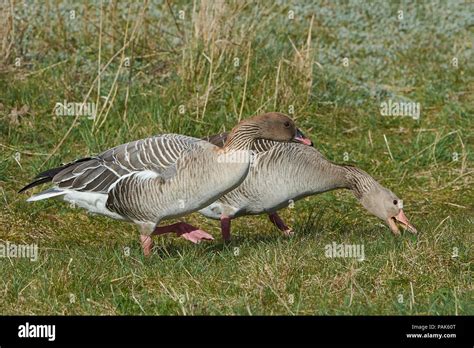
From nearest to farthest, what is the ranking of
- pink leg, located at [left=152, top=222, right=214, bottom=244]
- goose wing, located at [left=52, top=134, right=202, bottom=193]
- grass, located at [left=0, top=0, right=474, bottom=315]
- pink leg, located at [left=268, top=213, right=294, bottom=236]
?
grass, located at [left=0, top=0, right=474, bottom=315], goose wing, located at [left=52, top=134, right=202, bottom=193], pink leg, located at [left=152, top=222, right=214, bottom=244], pink leg, located at [left=268, top=213, right=294, bottom=236]

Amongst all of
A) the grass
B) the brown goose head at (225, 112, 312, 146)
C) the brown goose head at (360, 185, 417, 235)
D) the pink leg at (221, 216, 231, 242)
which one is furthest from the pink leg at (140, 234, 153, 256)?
the brown goose head at (360, 185, 417, 235)

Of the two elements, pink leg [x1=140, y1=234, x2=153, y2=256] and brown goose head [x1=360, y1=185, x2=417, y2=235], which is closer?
pink leg [x1=140, y1=234, x2=153, y2=256]

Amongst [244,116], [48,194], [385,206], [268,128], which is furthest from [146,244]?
[244,116]

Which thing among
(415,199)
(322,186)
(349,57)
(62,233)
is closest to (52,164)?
(62,233)

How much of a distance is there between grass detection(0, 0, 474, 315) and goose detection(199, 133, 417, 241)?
0.25 meters

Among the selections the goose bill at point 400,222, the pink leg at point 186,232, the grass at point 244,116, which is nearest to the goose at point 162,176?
the pink leg at point 186,232

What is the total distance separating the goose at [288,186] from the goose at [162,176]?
380mm

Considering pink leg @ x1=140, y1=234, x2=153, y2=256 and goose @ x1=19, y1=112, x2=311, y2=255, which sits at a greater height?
goose @ x1=19, y1=112, x2=311, y2=255

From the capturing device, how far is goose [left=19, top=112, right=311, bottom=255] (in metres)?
7.82

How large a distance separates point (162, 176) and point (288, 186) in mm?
1238

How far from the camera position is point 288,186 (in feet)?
28.6

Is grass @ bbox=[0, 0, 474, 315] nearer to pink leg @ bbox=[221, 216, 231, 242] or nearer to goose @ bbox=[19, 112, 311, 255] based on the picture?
pink leg @ bbox=[221, 216, 231, 242]

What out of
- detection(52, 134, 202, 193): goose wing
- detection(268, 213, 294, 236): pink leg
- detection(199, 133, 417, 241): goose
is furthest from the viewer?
detection(268, 213, 294, 236): pink leg

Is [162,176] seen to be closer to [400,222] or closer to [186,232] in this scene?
[186,232]
